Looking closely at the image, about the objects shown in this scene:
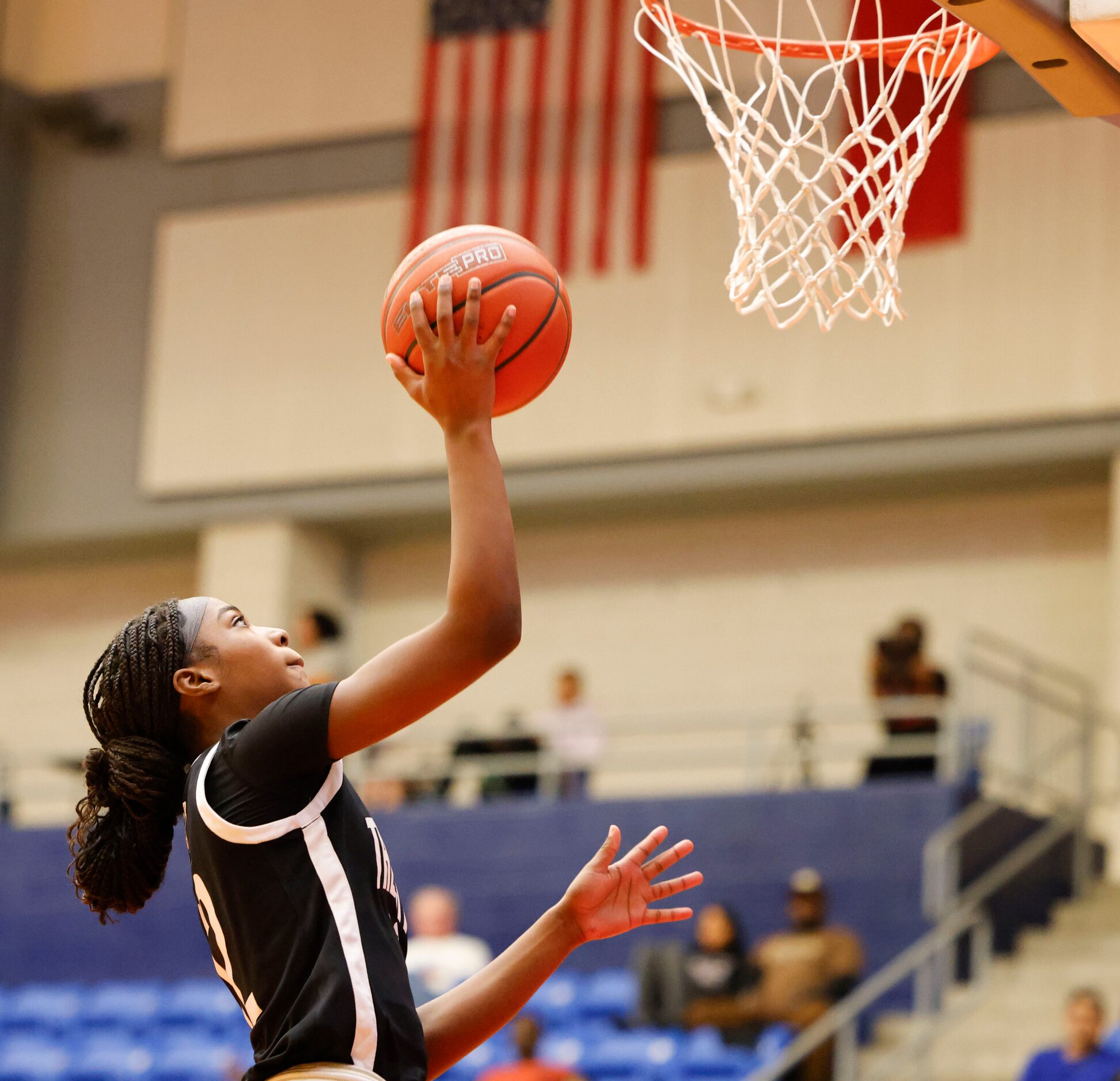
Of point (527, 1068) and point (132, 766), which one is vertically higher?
point (132, 766)

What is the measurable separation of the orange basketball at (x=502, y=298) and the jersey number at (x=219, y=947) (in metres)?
0.75

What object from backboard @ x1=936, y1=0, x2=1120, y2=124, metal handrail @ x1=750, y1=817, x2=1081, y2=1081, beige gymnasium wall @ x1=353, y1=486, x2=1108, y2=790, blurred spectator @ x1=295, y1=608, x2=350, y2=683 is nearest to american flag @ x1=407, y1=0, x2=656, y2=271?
beige gymnasium wall @ x1=353, y1=486, x2=1108, y2=790

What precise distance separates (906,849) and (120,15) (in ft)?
33.5

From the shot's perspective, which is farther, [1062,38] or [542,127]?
[542,127]

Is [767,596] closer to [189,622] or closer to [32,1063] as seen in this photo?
[32,1063]

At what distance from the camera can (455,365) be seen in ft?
7.73

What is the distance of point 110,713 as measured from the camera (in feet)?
8.73

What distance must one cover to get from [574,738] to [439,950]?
310 cm

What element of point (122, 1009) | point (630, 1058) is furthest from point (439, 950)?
point (122, 1009)

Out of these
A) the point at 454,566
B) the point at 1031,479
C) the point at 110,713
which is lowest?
the point at 110,713

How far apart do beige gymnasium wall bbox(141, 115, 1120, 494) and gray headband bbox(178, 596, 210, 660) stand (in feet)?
35.6

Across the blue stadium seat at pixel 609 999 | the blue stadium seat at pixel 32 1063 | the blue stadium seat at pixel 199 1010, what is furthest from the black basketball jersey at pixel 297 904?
the blue stadium seat at pixel 199 1010

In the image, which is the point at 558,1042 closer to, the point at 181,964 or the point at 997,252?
the point at 181,964

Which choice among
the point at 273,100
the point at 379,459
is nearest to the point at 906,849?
the point at 379,459
